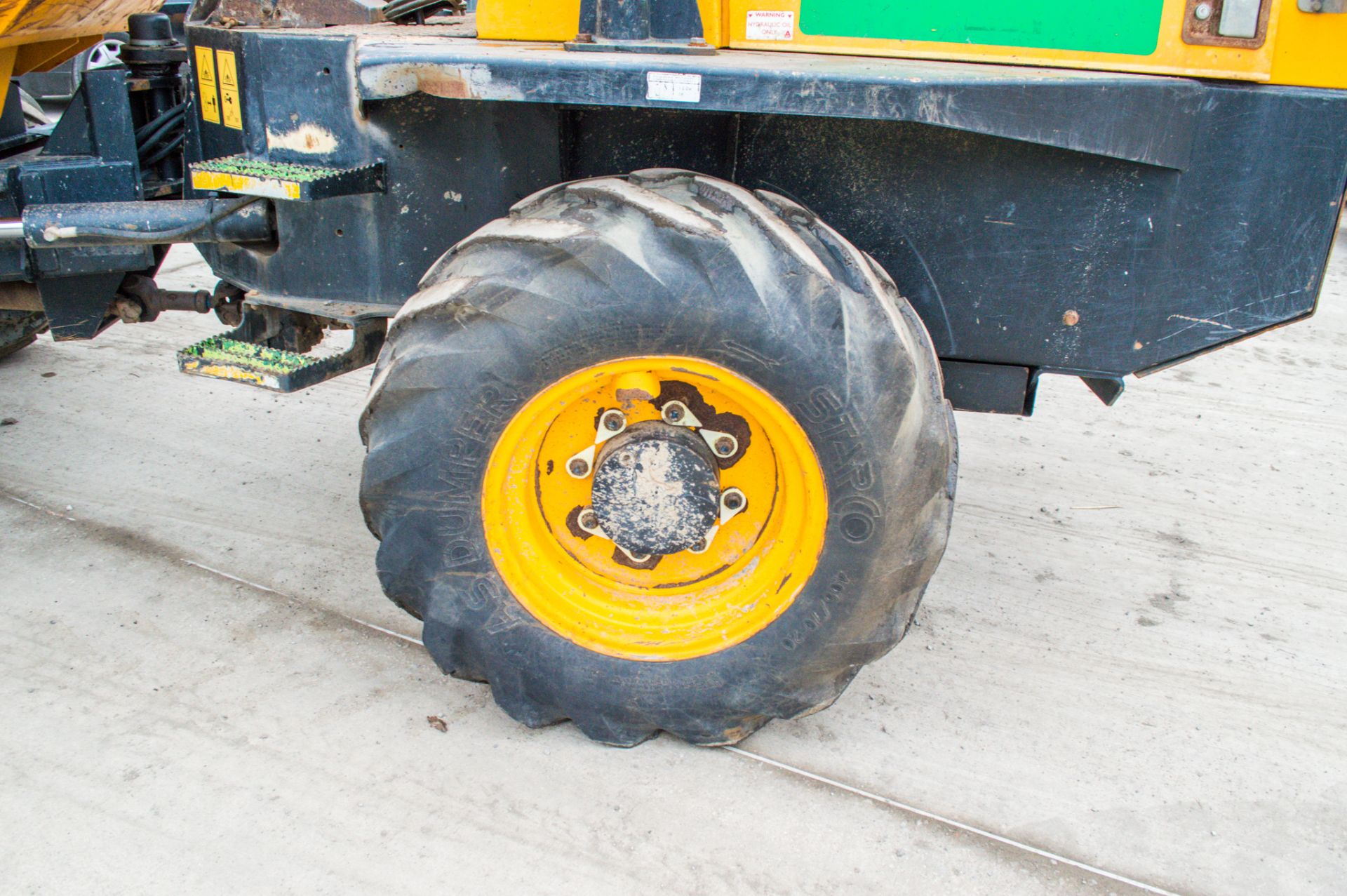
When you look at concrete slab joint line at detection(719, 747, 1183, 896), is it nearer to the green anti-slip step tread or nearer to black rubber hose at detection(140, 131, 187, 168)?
the green anti-slip step tread

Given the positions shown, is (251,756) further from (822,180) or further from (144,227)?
(822,180)

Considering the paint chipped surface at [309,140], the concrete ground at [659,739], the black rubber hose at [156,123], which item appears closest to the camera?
the concrete ground at [659,739]

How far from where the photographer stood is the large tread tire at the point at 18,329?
4015 millimetres

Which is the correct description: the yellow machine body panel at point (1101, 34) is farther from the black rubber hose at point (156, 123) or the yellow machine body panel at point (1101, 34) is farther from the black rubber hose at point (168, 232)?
the black rubber hose at point (156, 123)

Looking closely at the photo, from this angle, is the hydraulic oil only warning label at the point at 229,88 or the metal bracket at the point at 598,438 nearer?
the metal bracket at the point at 598,438

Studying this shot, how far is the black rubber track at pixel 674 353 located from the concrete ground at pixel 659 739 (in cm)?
27

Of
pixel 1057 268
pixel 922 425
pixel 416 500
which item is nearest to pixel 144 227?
pixel 416 500

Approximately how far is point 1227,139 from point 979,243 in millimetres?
517

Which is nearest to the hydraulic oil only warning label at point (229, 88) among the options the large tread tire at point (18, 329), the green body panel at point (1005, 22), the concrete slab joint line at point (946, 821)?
the green body panel at point (1005, 22)

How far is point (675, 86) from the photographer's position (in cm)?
206

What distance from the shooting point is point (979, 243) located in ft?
7.80

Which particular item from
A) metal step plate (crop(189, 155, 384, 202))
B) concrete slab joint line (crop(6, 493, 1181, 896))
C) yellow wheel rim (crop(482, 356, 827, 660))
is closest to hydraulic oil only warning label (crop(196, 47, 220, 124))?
metal step plate (crop(189, 155, 384, 202))

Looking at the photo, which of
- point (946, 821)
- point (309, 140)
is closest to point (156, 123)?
point (309, 140)

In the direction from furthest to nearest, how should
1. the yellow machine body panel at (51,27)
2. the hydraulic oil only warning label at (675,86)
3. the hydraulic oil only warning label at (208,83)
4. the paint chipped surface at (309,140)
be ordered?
the yellow machine body panel at (51,27) → the hydraulic oil only warning label at (208,83) → the paint chipped surface at (309,140) → the hydraulic oil only warning label at (675,86)
